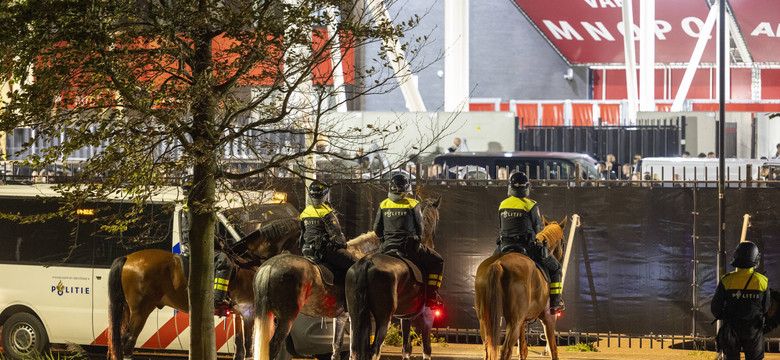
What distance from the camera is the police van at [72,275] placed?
43.5 feet

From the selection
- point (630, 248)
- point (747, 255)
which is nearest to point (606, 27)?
point (630, 248)

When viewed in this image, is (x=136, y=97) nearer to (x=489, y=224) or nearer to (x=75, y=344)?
(x=75, y=344)

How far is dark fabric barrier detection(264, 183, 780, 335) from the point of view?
14.3m

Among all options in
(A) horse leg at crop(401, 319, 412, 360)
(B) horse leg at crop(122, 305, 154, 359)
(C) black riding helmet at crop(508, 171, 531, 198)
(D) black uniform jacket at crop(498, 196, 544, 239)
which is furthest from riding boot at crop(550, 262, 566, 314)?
(B) horse leg at crop(122, 305, 154, 359)

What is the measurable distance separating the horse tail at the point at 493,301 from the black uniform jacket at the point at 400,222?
3.90ft

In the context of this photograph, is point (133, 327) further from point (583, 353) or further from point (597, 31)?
point (597, 31)

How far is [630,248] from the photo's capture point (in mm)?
14617

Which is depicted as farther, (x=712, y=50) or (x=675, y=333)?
(x=712, y=50)

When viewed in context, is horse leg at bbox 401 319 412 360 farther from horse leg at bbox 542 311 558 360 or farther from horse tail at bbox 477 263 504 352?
horse leg at bbox 542 311 558 360

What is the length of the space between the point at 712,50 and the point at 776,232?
1444 inches

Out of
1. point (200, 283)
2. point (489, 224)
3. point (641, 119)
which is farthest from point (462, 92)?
point (200, 283)

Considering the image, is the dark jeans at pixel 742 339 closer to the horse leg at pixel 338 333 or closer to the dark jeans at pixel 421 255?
the dark jeans at pixel 421 255

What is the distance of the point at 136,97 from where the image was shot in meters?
8.59

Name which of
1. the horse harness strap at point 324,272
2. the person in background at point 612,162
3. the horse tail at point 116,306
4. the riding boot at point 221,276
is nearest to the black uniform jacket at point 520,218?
the horse harness strap at point 324,272
